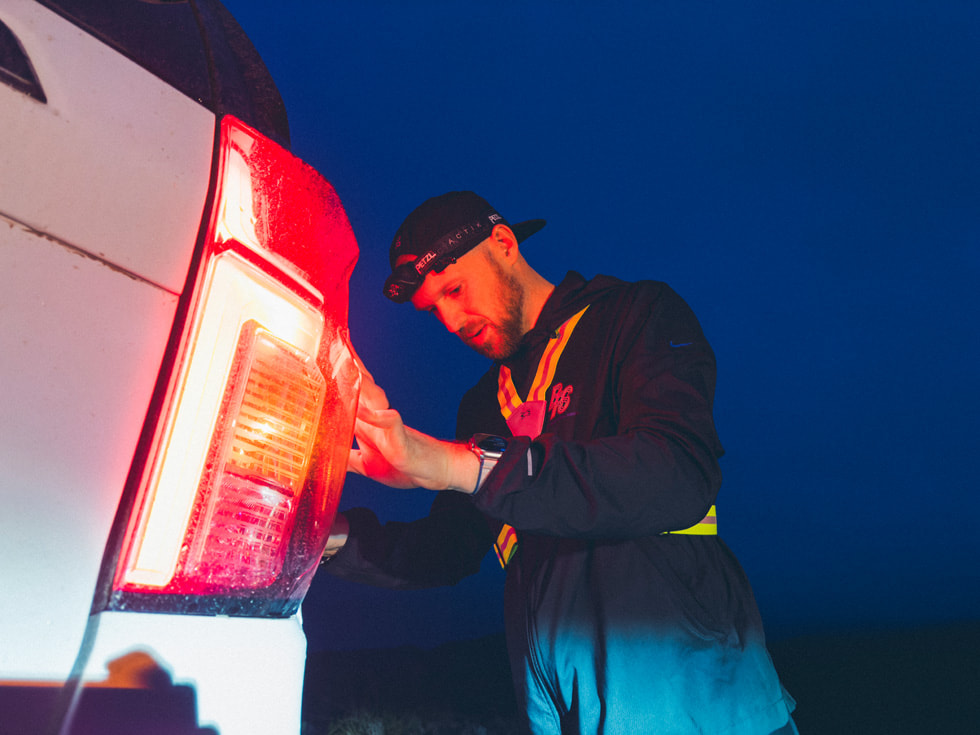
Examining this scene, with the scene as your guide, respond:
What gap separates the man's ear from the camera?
2.65m

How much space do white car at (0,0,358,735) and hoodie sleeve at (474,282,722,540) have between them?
60 cm

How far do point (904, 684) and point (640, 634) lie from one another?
42.5ft

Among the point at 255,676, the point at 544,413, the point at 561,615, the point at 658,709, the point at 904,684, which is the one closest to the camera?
the point at 255,676

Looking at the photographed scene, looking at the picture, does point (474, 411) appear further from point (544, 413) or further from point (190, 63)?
point (190, 63)

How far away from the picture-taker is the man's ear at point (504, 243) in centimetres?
265

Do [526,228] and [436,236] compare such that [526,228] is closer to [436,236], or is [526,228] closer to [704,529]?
[436,236]

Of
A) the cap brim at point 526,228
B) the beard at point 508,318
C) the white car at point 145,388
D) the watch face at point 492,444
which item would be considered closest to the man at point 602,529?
the watch face at point 492,444

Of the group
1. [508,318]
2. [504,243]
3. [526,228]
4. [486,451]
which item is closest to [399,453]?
[486,451]

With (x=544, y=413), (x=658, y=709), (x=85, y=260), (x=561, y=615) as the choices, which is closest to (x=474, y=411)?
(x=544, y=413)

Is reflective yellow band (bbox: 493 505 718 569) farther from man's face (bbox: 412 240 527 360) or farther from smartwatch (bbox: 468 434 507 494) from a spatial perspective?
man's face (bbox: 412 240 527 360)

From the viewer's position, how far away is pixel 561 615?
164 cm

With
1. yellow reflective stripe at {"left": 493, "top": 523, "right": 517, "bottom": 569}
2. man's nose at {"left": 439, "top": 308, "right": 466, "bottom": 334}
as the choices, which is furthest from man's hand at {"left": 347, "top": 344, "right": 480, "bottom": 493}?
man's nose at {"left": 439, "top": 308, "right": 466, "bottom": 334}

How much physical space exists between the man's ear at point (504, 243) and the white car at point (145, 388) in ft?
6.03

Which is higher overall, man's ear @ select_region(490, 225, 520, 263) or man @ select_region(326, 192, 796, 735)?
man's ear @ select_region(490, 225, 520, 263)
